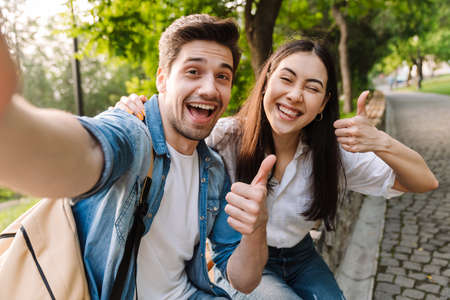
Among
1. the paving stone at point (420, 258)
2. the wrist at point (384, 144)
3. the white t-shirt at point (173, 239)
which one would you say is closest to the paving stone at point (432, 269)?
the paving stone at point (420, 258)

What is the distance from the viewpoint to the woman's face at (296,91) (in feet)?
6.72

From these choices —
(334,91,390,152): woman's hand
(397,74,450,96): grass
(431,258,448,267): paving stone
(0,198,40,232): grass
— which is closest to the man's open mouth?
(334,91,390,152): woman's hand

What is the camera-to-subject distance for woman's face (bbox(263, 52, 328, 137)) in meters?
2.05

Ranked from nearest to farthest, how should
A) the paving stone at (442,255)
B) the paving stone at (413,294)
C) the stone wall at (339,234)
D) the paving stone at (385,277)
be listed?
the stone wall at (339,234)
the paving stone at (413,294)
the paving stone at (385,277)
the paving stone at (442,255)

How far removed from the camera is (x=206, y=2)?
435cm

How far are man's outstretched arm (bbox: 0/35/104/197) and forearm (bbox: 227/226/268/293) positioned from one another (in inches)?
36.4

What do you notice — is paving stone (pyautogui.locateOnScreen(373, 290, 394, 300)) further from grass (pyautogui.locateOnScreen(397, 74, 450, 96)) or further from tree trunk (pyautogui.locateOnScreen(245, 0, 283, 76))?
grass (pyautogui.locateOnScreen(397, 74, 450, 96))

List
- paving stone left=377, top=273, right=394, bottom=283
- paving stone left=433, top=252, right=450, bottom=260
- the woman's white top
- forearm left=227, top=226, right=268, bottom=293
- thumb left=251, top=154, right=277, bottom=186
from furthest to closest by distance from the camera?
paving stone left=433, top=252, right=450, bottom=260
paving stone left=377, top=273, right=394, bottom=283
the woman's white top
forearm left=227, top=226, right=268, bottom=293
thumb left=251, top=154, right=277, bottom=186

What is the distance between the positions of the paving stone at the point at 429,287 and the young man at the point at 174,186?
88.5 inches

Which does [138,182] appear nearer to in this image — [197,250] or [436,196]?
[197,250]

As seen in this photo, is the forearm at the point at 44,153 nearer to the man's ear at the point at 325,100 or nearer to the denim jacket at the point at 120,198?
the denim jacket at the point at 120,198

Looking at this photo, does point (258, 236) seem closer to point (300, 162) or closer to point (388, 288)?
point (300, 162)

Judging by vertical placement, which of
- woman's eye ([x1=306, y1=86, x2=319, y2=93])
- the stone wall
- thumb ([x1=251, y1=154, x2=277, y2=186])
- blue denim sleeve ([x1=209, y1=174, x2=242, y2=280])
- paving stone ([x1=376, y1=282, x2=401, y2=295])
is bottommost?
paving stone ([x1=376, y1=282, x2=401, y2=295])

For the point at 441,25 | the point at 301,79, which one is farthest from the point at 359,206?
the point at 441,25
